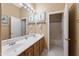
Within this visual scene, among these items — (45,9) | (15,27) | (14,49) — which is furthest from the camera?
(45,9)

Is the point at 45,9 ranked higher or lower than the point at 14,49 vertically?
higher

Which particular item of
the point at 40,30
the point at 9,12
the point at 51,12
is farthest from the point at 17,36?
the point at 51,12

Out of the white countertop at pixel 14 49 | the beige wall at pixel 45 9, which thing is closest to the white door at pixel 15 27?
the white countertop at pixel 14 49

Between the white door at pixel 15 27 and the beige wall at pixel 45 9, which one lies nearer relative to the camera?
the white door at pixel 15 27

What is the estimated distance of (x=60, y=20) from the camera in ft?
16.7

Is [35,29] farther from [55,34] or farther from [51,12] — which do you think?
[55,34]

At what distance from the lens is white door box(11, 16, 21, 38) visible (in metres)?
2.25

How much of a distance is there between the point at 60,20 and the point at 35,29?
226cm

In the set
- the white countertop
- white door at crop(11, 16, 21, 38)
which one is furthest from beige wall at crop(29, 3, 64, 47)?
the white countertop

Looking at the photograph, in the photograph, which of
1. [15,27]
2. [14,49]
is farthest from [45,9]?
[14,49]

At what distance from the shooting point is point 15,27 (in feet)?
7.72

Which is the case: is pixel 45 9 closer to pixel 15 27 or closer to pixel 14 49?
pixel 15 27

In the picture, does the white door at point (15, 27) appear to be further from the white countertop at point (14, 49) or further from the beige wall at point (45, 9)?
the beige wall at point (45, 9)

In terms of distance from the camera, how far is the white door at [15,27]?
2.25 m
